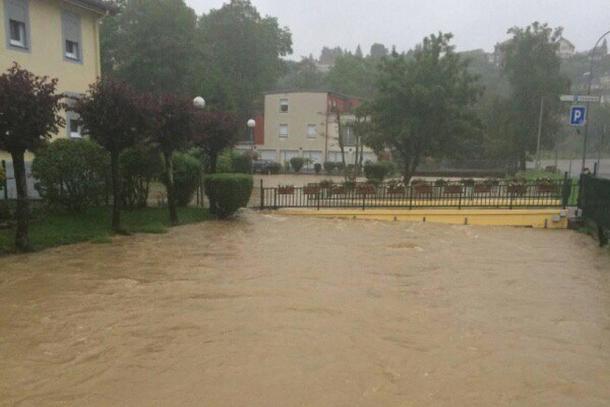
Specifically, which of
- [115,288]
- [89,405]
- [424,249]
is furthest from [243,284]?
[424,249]

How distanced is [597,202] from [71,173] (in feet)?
44.5

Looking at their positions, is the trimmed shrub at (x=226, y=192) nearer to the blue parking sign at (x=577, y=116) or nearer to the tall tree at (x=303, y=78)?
the blue parking sign at (x=577, y=116)

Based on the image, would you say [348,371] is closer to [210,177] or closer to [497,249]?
[497,249]

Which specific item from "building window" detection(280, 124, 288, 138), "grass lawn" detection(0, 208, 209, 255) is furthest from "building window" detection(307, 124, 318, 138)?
"grass lawn" detection(0, 208, 209, 255)

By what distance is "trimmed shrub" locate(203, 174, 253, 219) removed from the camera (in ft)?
51.9

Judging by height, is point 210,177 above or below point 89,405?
above

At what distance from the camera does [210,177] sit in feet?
53.3

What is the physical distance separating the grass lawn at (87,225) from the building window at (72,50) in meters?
6.66

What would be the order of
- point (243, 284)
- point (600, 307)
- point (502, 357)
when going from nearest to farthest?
point (502, 357) → point (600, 307) → point (243, 284)

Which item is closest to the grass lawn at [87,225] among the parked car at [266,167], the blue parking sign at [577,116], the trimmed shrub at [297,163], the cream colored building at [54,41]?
the cream colored building at [54,41]

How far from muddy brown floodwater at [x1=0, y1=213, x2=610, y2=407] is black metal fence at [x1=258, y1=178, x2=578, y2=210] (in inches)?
227

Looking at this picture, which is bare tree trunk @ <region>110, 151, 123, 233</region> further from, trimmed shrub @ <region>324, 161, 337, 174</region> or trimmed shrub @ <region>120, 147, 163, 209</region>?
trimmed shrub @ <region>324, 161, 337, 174</region>

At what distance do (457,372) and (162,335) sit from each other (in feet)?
Answer: 11.2

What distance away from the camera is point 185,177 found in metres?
17.4
